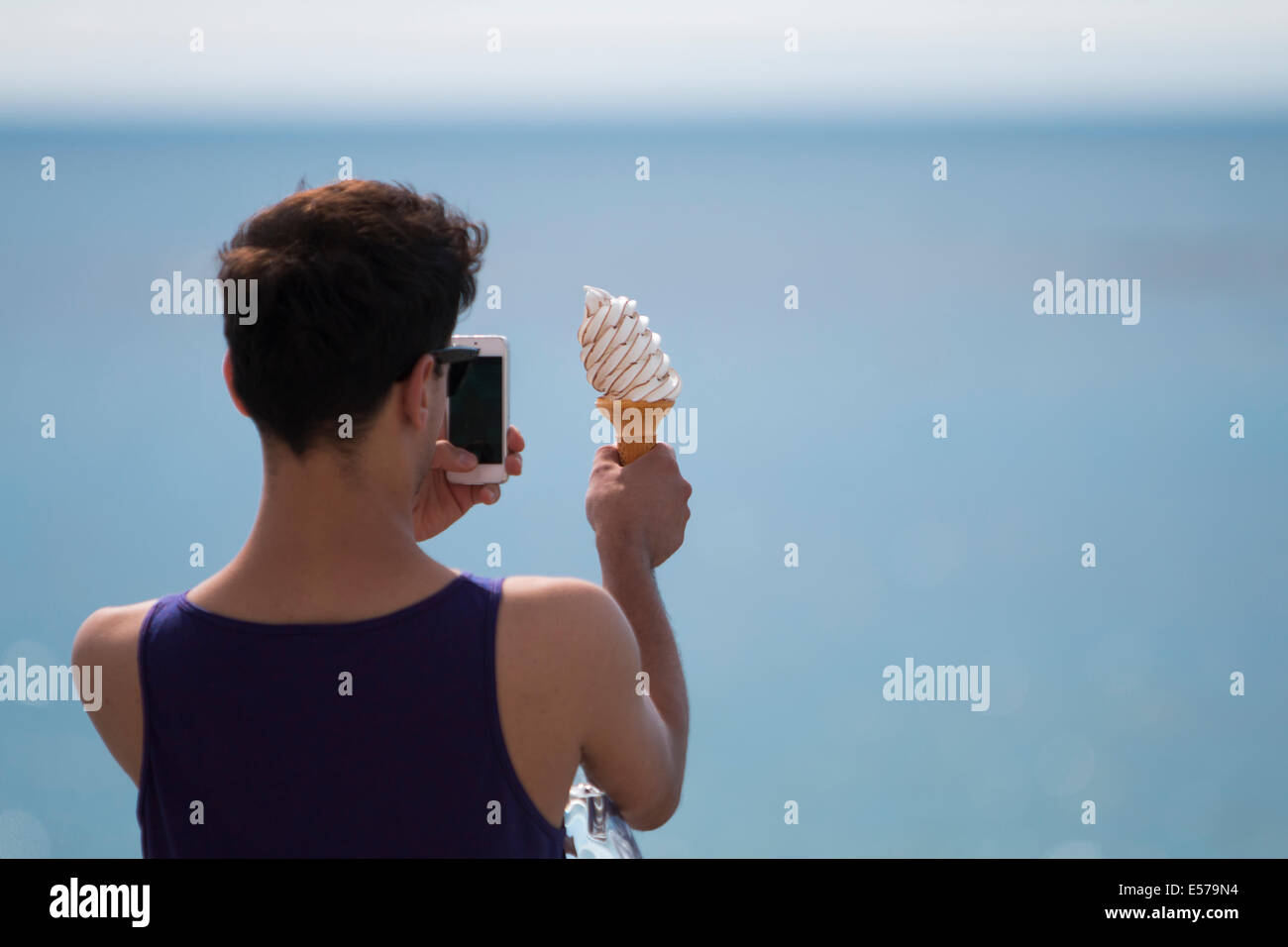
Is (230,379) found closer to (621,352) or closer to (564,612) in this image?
(564,612)

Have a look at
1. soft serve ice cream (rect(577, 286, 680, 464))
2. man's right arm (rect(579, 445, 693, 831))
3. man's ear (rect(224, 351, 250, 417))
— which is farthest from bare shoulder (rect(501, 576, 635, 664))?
soft serve ice cream (rect(577, 286, 680, 464))

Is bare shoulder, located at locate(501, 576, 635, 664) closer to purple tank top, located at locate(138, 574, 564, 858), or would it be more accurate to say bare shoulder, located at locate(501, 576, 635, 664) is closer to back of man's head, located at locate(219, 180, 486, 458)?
purple tank top, located at locate(138, 574, 564, 858)

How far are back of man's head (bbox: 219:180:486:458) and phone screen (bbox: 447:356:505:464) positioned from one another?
23 cm

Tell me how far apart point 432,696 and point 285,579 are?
0.15m

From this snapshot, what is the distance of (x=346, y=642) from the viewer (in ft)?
2.54

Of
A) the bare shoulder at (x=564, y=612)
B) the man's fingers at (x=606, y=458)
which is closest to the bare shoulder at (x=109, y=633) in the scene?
the bare shoulder at (x=564, y=612)

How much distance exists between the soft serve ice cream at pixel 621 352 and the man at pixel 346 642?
1.57 feet

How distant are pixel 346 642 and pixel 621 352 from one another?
0.65m

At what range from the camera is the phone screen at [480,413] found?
1.07 metres

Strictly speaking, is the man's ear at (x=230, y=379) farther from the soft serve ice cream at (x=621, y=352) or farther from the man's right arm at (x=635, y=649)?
the soft serve ice cream at (x=621, y=352)

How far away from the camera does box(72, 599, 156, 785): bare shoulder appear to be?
793 mm

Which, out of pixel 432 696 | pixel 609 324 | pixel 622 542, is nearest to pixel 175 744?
pixel 432 696
